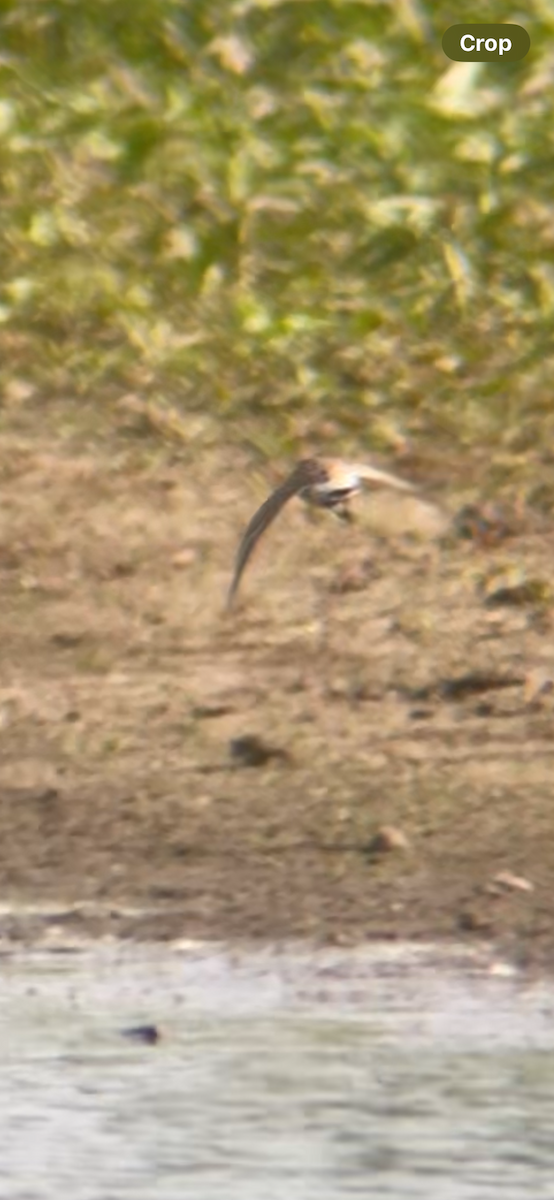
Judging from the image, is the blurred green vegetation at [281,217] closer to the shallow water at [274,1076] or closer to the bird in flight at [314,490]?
the bird in flight at [314,490]

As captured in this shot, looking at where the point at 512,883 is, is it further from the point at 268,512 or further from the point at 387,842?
the point at 268,512

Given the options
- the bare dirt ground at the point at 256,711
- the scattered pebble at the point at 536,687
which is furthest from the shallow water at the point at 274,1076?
the scattered pebble at the point at 536,687

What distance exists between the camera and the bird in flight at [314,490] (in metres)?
8.32

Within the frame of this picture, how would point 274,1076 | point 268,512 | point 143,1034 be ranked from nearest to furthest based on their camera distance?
point 274,1076
point 143,1034
point 268,512

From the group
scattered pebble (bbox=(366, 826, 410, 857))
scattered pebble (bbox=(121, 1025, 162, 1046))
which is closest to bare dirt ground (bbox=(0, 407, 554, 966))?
scattered pebble (bbox=(366, 826, 410, 857))

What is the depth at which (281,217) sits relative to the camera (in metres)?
9.20

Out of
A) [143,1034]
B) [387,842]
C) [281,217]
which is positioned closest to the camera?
[143,1034]

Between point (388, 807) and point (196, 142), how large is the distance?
1.92 m

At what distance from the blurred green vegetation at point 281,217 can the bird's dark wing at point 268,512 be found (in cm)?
39

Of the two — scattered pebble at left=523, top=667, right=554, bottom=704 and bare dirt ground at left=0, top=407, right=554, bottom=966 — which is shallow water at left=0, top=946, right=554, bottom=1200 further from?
scattered pebble at left=523, top=667, right=554, bottom=704

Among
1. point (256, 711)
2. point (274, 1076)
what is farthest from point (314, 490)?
point (274, 1076)

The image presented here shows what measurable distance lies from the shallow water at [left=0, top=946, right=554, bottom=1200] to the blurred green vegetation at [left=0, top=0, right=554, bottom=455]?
1.73 metres

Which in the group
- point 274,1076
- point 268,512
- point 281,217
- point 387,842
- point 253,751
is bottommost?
point 274,1076

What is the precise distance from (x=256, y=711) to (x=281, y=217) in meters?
1.43
